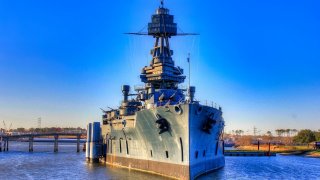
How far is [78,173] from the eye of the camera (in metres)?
44.0

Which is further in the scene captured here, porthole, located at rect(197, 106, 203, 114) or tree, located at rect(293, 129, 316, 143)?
tree, located at rect(293, 129, 316, 143)

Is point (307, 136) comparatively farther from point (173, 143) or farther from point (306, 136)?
point (173, 143)

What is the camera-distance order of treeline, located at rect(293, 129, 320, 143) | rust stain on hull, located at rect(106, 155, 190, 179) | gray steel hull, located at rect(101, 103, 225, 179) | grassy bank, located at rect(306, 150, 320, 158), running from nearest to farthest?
gray steel hull, located at rect(101, 103, 225, 179), rust stain on hull, located at rect(106, 155, 190, 179), grassy bank, located at rect(306, 150, 320, 158), treeline, located at rect(293, 129, 320, 143)

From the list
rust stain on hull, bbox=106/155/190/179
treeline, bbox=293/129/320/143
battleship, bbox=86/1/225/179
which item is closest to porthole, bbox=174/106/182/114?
battleship, bbox=86/1/225/179

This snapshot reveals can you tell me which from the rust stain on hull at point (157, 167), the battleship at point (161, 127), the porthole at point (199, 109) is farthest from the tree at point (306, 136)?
the porthole at point (199, 109)

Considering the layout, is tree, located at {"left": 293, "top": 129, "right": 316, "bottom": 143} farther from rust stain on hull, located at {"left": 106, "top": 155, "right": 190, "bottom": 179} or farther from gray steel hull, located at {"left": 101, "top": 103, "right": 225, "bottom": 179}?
rust stain on hull, located at {"left": 106, "top": 155, "right": 190, "bottom": 179}

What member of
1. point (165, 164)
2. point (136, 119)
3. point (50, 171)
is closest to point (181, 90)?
point (136, 119)

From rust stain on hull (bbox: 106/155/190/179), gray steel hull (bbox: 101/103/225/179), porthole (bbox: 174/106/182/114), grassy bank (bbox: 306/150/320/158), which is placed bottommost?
grassy bank (bbox: 306/150/320/158)

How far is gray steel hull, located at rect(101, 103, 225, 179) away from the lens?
32969 millimetres

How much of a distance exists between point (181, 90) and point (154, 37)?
898 cm

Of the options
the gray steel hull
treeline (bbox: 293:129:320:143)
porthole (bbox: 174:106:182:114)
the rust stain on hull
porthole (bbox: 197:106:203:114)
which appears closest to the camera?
porthole (bbox: 174:106:182:114)

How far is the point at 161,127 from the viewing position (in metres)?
35.1

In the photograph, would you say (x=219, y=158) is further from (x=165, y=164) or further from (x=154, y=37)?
(x=154, y=37)

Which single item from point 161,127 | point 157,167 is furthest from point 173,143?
point 157,167
